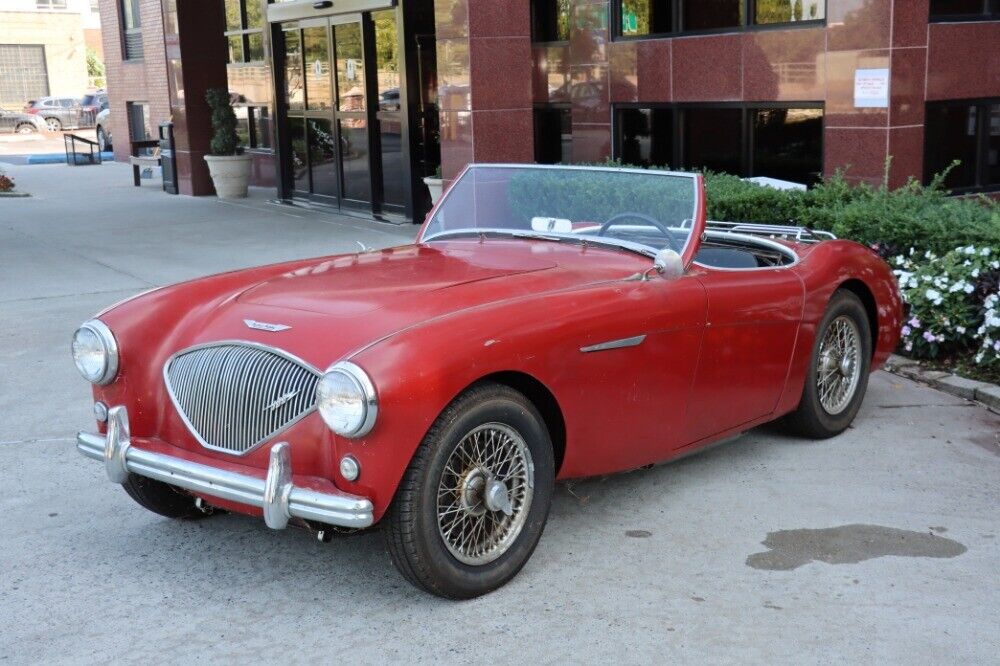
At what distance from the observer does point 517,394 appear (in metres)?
4.14

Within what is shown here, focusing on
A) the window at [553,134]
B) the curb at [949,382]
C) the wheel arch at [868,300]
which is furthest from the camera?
the window at [553,134]

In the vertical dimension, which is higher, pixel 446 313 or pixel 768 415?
pixel 446 313

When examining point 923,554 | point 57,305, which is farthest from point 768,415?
point 57,305

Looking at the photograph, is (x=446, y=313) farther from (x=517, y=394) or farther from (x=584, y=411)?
(x=584, y=411)

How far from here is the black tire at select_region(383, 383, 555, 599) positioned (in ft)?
12.6

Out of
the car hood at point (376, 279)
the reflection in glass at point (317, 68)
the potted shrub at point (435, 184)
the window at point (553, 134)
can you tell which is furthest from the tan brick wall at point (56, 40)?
the car hood at point (376, 279)

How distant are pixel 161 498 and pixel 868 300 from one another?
12.0ft

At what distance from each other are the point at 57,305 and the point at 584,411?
6722mm

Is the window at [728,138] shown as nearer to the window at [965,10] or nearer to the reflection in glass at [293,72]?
the window at [965,10]

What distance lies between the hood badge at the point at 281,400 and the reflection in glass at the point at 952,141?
8701mm

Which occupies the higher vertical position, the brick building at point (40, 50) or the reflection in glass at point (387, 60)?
the brick building at point (40, 50)

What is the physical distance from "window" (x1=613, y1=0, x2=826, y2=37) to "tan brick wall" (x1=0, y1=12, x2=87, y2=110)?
4759 cm

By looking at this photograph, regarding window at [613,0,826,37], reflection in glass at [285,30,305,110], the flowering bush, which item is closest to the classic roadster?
the flowering bush

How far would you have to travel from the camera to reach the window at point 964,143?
11.1 m
